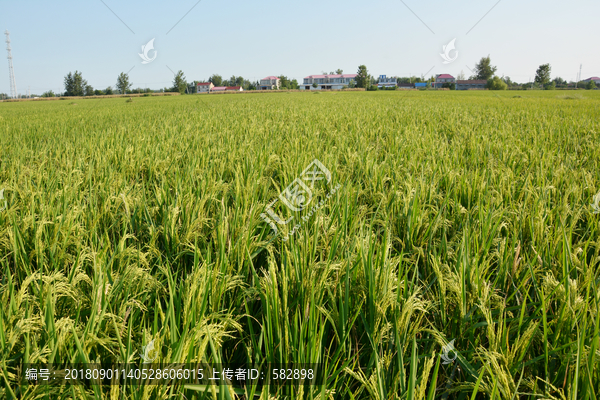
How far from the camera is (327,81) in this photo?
3836 inches

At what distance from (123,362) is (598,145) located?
430cm

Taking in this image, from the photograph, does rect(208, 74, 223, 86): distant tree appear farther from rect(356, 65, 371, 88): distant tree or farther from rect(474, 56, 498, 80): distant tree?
rect(474, 56, 498, 80): distant tree

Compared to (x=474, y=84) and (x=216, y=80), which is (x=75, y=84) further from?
(x=474, y=84)

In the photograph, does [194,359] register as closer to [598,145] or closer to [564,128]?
[598,145]

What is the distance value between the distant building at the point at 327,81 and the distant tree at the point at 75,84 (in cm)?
5646

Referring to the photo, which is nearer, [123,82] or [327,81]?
[123,82]

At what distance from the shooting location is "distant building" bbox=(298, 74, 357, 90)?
318ft

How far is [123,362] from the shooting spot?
0.73 metres

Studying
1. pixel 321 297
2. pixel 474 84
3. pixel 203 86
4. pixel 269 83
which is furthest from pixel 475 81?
pixel 321 297

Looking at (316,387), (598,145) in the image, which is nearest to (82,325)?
(316,387)

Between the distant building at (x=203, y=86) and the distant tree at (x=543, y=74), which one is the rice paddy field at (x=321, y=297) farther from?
the distant building at (x=203, y=86)

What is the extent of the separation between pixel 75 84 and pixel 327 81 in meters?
64.1

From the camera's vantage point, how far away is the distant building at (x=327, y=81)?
318ft

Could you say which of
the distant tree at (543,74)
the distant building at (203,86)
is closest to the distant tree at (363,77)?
the distant tree at (543,74)
